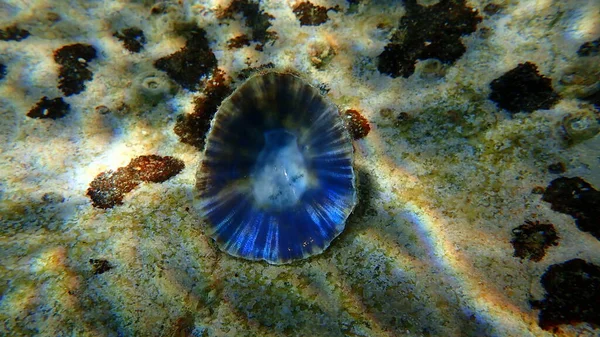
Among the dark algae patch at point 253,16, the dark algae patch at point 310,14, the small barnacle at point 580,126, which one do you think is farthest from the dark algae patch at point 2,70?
the small barnacle at point 580,126

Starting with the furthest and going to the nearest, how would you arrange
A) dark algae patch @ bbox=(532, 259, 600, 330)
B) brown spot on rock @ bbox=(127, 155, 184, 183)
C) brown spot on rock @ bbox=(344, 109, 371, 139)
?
1. brown spot on rock @ bbox=(344, 109, 371, 139)
2. brown spot on rock @ bbox=(127, 155, 184, 183)
3. dark algae patch @ bbox=(532, 259, 600, 330)

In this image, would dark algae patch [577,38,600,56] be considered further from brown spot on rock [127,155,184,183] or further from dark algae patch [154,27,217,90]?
brown spot on rock [127,155,184,183]

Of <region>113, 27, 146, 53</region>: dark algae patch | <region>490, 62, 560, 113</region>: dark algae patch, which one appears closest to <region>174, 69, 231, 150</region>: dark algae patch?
<region>113, 27, 146, 53</region>: dark algae patch

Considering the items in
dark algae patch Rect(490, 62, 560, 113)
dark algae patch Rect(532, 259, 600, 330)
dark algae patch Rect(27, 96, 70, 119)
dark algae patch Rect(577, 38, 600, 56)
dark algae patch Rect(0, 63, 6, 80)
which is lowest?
dark algae patch Rect(532, 259, 600, 330)

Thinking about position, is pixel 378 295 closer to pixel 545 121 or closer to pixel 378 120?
pixel 378 120

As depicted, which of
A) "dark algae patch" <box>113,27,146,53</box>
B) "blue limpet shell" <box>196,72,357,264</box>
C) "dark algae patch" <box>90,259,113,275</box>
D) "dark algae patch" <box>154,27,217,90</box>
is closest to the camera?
"dark algae patch" <box>90,259,113,275</box>

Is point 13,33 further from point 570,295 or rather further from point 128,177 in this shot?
point 570,295

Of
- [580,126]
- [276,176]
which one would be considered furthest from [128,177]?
[580,126]
